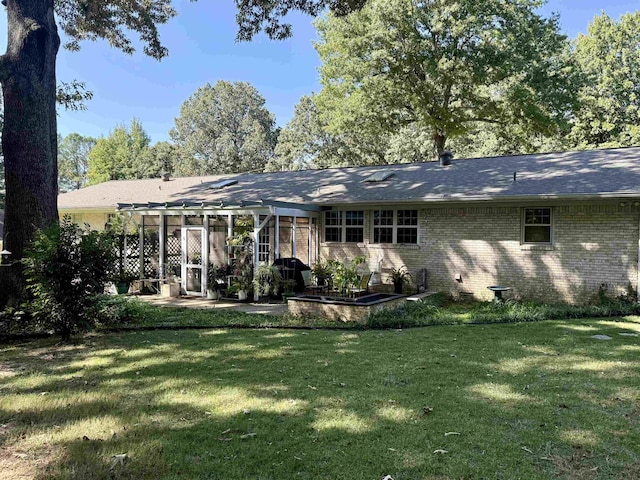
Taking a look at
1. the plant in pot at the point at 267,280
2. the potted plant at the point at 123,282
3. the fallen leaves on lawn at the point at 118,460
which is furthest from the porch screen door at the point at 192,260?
the fallen leaves on lawn at the point at 118,460

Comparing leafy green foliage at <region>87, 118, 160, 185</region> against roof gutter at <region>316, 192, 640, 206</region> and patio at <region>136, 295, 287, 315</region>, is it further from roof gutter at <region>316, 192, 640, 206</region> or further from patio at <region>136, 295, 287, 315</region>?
roof gutter at <region>316, 192, 640, 206</region>

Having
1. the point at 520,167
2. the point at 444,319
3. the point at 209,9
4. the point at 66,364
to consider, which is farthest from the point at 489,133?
the point at 66,364

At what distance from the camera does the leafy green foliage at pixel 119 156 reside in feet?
153

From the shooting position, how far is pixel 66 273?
7145 mm

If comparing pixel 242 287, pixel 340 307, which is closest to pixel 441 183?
pixel 340 307

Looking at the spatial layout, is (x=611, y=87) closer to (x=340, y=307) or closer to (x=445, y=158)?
(x=445, y=158)

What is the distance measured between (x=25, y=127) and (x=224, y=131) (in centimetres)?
3637

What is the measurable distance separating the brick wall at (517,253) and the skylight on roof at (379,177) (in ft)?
5.41

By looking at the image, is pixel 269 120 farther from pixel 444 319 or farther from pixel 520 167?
pixel 444 319

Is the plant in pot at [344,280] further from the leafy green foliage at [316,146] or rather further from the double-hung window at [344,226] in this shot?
the leafy green foliage at [316,146]

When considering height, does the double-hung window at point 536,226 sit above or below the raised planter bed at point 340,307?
above

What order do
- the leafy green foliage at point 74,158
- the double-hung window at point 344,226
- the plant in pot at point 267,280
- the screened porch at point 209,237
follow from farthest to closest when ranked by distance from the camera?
the leafy green foliage at point 74,158
the double-hung window at point 344,226
the screened porch at point 209,237
the plant in pot at point 267,280

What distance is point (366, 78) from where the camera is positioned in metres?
23.5

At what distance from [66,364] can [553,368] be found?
6261 millimetres
